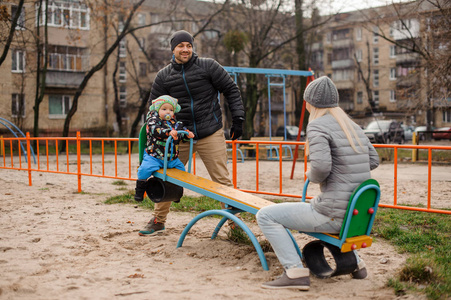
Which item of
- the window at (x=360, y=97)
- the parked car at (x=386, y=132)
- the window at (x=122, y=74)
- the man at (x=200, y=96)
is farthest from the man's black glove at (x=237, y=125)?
the window at (x=360, y=97)

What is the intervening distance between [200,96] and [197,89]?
8cm

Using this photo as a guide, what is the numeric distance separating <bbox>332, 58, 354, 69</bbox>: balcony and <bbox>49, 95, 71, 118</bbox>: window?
3178 centimetres

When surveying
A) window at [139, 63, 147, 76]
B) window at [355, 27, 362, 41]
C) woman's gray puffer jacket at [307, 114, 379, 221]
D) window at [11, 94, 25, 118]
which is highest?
window at [355, 27, 362, 41]

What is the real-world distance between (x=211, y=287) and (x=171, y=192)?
142 centimetres

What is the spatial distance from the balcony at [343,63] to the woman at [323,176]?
51.8 metres

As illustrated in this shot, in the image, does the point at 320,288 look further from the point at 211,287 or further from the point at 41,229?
the point at 41,229

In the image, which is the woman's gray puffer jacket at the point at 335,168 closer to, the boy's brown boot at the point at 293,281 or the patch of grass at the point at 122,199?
the boy's brown boot at the point at 293,281

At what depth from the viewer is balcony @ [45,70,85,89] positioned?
3056 cm

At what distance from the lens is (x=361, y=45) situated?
55.2 m

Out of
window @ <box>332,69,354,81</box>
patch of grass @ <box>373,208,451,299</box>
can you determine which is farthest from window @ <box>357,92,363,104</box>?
patch of grass @ <box>373,208,451,299</box>

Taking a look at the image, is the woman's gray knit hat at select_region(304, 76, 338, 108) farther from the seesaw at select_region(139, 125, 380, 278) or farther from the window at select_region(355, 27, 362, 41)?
the window at select_region(355, 27, 362, 41)

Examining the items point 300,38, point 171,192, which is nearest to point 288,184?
point 171,192

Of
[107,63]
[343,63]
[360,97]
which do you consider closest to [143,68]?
[107,63]

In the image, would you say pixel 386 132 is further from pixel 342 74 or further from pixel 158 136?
pixel 342 74
